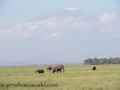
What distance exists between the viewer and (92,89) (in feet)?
49.0

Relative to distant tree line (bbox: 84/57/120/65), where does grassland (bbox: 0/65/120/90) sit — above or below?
below

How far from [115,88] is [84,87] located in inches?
66.7

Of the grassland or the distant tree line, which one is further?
the distant tree line

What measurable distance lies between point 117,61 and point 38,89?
12934cm

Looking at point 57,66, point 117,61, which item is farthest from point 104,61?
point 57,66

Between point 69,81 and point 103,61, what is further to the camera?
point 103,61

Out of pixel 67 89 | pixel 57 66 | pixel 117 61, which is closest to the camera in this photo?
pixel 67 89

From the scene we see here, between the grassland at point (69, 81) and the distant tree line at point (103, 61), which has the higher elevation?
the distant tree line at point (103, 61)

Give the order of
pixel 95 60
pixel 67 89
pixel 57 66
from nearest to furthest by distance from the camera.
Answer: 1. pixel 67 89
2. pixel 57 66
3. pixel 95 60

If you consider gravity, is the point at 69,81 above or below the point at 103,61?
below

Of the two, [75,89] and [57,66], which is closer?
[75,89]

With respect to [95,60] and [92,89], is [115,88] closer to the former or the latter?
[92,89]

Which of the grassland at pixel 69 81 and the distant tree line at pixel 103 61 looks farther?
the distant tree line at pixel 103 61

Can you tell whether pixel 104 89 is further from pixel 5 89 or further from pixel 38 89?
pixel 5 89
